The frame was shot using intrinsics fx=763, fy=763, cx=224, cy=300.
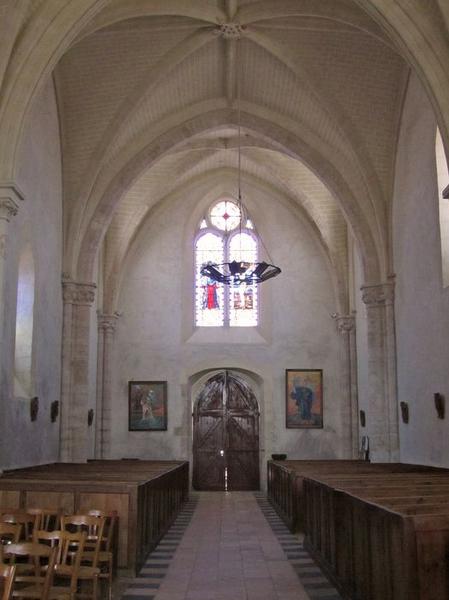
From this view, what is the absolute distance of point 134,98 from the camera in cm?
1611

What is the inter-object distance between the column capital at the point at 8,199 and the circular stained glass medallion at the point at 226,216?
1372 centimetres

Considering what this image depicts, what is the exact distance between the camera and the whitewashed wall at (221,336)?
74.8ft

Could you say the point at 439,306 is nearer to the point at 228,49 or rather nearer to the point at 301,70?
the point at 301,70

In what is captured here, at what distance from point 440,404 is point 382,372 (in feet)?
13.0

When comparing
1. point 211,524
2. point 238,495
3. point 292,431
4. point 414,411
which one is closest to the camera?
point 211,524

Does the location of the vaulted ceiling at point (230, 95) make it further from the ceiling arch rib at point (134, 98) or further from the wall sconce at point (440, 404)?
the wall sconce at point (440, 404)

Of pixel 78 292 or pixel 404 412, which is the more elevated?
pixel 78 292

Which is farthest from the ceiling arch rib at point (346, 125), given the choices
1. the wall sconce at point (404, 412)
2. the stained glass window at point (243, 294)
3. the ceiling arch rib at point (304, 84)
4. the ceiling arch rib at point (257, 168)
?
the stained glass window at point (243, 294)

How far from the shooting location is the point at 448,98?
10797 millimetres

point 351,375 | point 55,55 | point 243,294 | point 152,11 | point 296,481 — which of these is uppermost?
point 152,11

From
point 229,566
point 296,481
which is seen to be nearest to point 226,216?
point 296,481

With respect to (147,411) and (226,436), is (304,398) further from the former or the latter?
(147,411)

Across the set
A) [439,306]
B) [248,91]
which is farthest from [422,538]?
[248,91]

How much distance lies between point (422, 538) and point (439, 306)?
29.5ft
